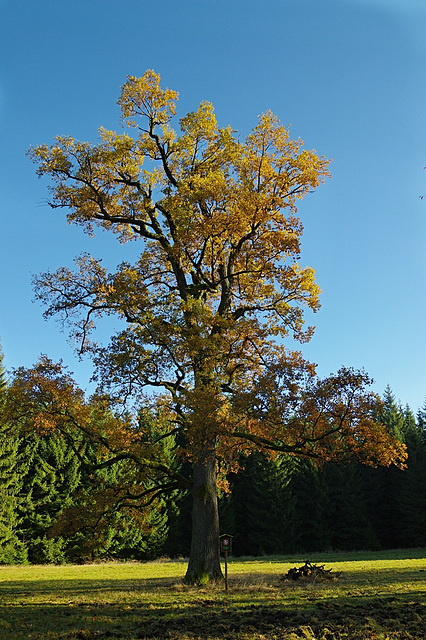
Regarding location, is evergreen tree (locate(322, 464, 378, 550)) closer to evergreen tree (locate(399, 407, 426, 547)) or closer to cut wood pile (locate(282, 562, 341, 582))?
evergreen tree (locate(399, 407, 426, 547))

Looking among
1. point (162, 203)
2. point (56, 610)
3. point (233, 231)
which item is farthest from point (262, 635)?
point (162, 203)

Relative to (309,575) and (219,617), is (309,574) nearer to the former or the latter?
(309,575)

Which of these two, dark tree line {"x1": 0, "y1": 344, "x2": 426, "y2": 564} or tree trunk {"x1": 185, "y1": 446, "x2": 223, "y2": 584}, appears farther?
dark tree line {"x1": 0, "y1": 344, "x2": 426, "y2": 564}

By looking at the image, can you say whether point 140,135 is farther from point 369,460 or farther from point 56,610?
point 56,610

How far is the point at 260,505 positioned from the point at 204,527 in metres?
30.2

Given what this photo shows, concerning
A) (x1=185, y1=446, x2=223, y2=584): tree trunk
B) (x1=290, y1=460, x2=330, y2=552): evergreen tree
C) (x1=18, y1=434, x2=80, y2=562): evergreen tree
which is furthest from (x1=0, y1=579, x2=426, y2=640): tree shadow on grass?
(x1=290, y1=460, x2=330, y2=552): evergreen tree

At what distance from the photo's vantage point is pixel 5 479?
34.2m

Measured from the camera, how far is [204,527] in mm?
15711

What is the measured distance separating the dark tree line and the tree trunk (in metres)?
20.0

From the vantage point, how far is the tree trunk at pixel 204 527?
1516 centimetres

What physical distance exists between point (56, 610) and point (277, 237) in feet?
39.6

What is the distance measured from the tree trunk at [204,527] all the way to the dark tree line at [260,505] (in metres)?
20.0

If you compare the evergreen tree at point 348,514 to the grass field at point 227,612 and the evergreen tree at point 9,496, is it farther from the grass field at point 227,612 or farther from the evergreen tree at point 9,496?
the grass field at point 227,612

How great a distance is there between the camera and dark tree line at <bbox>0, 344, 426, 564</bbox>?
35281 mm
